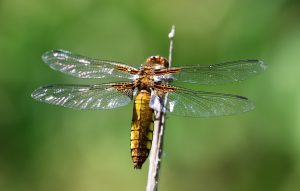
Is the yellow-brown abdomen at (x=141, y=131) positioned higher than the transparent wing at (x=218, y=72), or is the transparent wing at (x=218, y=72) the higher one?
the transparent wing at (x=218, y=72)

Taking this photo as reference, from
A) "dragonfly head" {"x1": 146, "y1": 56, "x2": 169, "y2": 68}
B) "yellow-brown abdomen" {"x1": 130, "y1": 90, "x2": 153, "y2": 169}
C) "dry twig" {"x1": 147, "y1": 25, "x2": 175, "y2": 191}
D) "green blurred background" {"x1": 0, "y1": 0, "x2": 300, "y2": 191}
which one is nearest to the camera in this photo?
"dry twig" {"x1": 147, "y1": 25, "x2": 175, "y2": 191}

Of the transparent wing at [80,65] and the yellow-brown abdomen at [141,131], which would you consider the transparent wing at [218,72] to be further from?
the transparent wing at [80,65]

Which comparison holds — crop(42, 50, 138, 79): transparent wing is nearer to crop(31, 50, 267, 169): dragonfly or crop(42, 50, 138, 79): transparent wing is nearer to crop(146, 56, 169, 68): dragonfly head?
crop(31, 50, 267, 169): dragonfly

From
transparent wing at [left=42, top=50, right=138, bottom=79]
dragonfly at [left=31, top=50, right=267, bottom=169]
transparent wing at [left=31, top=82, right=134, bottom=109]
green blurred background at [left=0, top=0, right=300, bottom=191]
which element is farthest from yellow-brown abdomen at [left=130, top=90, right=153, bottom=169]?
green blurred background at [left=0, top=0, right=300, bottom=191]

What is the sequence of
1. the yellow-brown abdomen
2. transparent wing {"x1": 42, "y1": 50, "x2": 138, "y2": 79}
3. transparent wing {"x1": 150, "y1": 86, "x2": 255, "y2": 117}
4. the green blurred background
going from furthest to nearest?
the green blurred background
transparent wing {"x1": 42, "y1": 50, "x2": 138, "y2": 79}
transparent wing {"x1": 150, "y1": 86, "x2": 255, "y2": 117}
the yellow-brown abdomen

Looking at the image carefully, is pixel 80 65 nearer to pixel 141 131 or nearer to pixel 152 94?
pixel 152 94

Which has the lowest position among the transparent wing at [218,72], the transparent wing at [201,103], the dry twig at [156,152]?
the dry twig at [156,152]

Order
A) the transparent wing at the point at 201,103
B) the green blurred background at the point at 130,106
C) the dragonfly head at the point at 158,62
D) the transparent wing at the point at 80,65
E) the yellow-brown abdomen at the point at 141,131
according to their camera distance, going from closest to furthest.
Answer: the yellow-brown abdomen at the point at 141,131
the transparent wing at the point at 201,103
the dragonfly head at the point at 158,62
the transparent wing at the point at 80,65
the green blurred background at the point at 130,106

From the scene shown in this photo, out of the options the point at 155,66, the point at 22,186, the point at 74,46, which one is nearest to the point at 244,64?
the point at 155,66

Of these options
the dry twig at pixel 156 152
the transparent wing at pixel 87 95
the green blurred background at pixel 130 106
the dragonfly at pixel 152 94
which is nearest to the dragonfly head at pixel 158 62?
the dragonfly at pixel 152 94
